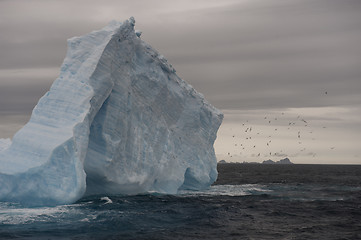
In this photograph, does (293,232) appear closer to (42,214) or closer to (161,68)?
(42,214)

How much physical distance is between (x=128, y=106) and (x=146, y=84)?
3148 mm

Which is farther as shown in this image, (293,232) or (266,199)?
(266,199)

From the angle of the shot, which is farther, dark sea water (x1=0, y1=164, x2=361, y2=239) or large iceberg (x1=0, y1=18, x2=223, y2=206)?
large iceberg (x1=0, y1=18, x2=223, y2=206)

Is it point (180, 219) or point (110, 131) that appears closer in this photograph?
point (180, 219)

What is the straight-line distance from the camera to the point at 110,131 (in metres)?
29.6

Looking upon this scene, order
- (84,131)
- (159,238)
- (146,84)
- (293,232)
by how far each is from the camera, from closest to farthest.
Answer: (159,238)
(293,232)
(84,131)
(146,84)

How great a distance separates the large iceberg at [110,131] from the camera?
2488cm

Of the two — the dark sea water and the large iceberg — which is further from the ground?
the large iceberg

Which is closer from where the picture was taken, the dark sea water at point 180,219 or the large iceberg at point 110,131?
the dark sea water at point 180,219

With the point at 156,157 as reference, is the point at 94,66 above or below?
above

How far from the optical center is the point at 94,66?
1115 inches

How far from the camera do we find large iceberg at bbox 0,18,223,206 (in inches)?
979

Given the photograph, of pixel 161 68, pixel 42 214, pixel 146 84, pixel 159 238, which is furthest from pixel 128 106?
pixel 159 238

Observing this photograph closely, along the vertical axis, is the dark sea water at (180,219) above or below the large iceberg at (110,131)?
below
